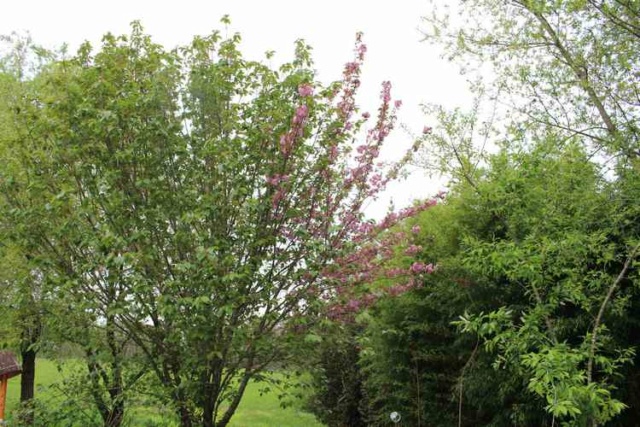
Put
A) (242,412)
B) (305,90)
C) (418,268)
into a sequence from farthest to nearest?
1. (242,412)
2. (418,268)
3. (305,90)

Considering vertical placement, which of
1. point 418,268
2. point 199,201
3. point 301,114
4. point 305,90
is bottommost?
point 418,268

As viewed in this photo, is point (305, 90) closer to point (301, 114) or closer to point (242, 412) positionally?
point (301, 114)

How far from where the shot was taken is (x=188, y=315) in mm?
3191

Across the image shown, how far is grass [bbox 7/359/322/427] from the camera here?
12.3ft

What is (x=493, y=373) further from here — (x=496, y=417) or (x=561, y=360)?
(x=561, y=360)

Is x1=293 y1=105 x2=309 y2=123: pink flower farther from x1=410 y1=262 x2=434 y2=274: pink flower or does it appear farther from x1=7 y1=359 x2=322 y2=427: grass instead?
x1=7 y1=359 x2=322 y2=427: grass

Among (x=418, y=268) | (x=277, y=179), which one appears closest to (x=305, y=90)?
(x=277, y=179)

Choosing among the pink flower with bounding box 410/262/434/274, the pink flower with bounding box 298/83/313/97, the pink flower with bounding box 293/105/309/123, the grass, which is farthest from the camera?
the pink flower with bounding box 410/262/434/274

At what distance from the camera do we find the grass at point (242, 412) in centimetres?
376

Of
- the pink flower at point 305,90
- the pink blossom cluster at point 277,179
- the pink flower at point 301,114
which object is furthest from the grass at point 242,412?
Answer: the pink flower at point 305,90

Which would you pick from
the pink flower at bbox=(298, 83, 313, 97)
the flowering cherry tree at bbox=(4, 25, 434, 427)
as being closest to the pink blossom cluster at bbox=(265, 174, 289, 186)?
the flowering cherry tree at bbox=(4, 25, 434, 427)

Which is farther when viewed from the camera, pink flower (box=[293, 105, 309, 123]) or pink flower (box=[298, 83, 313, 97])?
pink flower (box=[298, 83, 313, 97])

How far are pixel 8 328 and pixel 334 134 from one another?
4.81m

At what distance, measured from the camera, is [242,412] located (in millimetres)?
13789
